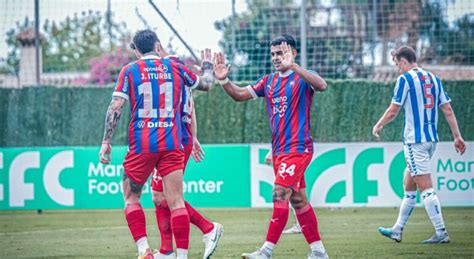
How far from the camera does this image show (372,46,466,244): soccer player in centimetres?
1110

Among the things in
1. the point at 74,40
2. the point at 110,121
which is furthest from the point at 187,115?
the point at 74,40

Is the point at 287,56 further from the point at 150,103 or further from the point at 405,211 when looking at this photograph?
the point at 405,211

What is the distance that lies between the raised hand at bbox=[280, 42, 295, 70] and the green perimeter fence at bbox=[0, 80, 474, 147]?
32.2 feet

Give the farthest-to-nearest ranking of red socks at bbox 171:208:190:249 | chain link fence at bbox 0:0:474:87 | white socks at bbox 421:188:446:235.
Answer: chain link fence at bbox 0:0:474:87 → white socks at bbox 421:188:446:235 → red socks at bbox 171:208:190:249

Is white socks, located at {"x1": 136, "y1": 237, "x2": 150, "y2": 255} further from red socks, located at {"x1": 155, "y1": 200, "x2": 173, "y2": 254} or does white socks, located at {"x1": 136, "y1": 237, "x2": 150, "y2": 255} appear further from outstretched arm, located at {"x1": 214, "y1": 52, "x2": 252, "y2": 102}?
outstretched arm, located at {"x1": 214, "y1": 52, "x2": 252, "y2": 102}

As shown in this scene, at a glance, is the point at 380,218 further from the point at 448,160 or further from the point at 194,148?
the point at 194,148

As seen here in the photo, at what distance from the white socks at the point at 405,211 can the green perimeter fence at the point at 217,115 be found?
7562 mm

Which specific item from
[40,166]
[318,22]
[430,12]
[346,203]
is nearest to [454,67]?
[430,12]

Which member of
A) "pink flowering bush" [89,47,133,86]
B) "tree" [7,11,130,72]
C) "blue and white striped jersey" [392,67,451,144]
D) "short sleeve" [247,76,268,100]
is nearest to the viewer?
"short sleeve" [247,76,268,100]

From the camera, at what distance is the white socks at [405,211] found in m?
11.2

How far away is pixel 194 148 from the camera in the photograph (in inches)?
385

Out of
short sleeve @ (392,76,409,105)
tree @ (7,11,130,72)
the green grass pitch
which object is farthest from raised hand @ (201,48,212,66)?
tree @ (7,11,130,72)

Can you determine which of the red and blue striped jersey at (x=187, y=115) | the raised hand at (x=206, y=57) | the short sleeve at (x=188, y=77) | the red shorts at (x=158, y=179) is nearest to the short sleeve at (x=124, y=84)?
the short sleeve at (x=188, y=77)

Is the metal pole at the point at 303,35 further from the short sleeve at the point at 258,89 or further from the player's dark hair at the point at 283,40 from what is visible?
the player's dark hair at the point at 283,40
